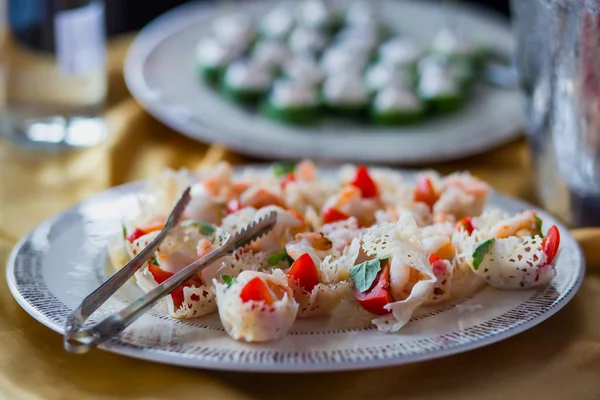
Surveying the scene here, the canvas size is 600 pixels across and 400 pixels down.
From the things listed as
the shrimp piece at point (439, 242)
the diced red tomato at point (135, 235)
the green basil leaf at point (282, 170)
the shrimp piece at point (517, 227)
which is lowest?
the green basil leaf at point (282, 170)

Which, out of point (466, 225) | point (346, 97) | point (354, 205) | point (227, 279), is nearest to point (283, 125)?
point (346, 97)

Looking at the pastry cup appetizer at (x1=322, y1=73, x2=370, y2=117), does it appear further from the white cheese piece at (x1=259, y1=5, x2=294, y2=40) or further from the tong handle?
the tong handle

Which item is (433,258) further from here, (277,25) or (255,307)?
(277,25)

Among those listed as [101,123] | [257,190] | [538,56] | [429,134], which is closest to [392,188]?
[257,190]

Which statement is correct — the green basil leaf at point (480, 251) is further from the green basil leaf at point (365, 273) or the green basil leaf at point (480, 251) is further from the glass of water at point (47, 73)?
the glass of water at point (47, 73)

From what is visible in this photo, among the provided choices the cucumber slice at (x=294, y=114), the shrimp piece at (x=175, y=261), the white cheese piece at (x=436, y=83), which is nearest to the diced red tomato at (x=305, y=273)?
the shrimp piece at (x=175, y=261)

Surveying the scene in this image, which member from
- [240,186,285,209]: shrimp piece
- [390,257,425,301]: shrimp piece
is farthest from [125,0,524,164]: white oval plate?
[390,257,425,301]: shrimp piece

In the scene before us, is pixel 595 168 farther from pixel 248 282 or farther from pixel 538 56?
pixel 248 282
